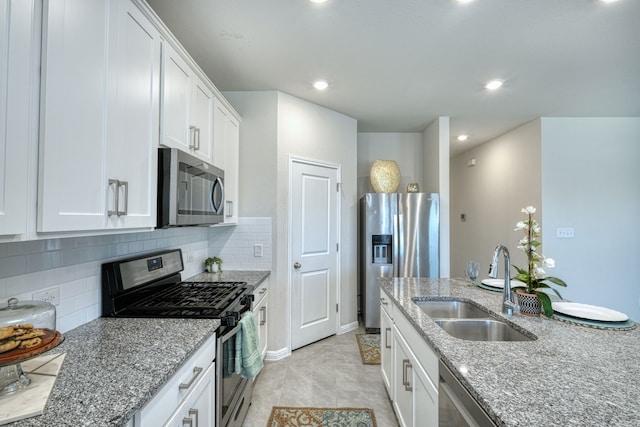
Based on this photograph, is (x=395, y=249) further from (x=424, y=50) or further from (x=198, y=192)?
(x=198, y=192)

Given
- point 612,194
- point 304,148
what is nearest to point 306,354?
point 304,148

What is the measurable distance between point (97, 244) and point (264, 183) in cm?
161

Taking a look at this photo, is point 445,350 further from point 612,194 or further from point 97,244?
point 612,194

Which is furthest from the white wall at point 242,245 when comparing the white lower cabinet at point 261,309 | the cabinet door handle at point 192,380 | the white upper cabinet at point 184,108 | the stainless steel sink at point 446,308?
the cabinet door handle at point 192,380

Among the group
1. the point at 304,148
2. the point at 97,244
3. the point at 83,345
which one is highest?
the point at 304,148

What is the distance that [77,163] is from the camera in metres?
1.00

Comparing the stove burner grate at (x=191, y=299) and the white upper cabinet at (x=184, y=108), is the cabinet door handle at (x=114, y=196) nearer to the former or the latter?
the white upper cabinet at (x=184, y=108)

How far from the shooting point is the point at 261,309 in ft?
8.32

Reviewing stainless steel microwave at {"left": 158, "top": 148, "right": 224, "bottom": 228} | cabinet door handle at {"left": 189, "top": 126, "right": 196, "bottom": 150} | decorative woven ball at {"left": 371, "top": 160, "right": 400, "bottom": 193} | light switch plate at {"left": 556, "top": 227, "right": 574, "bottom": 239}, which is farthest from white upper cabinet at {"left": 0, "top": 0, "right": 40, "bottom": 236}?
light switch plate at {"left": 556, "top": 227, "right": 574, "bottom": 239}

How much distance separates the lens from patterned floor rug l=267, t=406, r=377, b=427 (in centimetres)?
197

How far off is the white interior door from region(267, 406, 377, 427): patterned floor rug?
3.12ft

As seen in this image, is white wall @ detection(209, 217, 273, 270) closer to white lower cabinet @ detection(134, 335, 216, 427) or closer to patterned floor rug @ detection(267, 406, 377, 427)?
patterned floor rug @ detection(267, 406, 377, 427)

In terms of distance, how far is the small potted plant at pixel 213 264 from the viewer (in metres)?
2.76

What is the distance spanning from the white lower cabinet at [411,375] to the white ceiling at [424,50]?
6.15 ft
